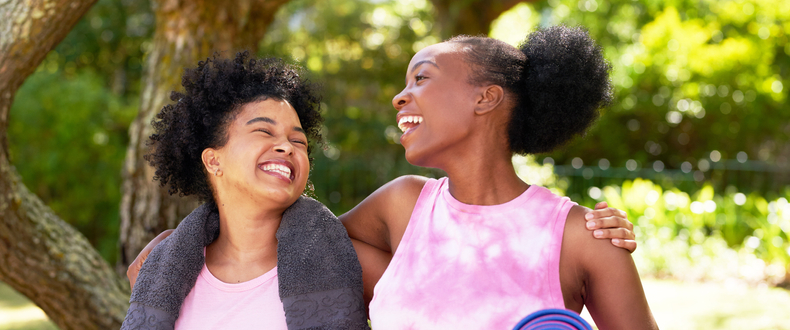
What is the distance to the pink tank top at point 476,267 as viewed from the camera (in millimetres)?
1945

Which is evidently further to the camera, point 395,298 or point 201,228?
point 201,228

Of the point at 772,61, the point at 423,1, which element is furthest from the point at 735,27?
the point at 423,1

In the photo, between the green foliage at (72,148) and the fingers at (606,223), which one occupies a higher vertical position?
the green foliage at (72,148)

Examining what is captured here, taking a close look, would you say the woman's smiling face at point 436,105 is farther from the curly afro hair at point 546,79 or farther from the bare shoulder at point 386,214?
the bare shoulder at point 386,214

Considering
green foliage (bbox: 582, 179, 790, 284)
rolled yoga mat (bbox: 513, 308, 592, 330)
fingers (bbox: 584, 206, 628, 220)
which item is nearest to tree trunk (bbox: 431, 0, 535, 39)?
green foliage (bbox: 582, 179, 790, 284)

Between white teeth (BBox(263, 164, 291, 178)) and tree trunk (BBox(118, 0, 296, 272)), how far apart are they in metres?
1.70

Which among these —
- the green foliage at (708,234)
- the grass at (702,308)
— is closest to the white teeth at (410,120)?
the grass at (702,308)

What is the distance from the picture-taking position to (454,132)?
207 cm

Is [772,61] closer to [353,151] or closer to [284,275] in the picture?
[353,151]

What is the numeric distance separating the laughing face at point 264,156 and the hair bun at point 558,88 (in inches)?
30.2

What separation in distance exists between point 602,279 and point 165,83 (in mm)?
2797

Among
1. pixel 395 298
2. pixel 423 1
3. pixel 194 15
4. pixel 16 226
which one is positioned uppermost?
pixel 423 1

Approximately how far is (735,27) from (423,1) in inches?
221

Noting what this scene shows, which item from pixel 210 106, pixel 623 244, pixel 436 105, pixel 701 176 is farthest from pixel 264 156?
pixel 701 176
